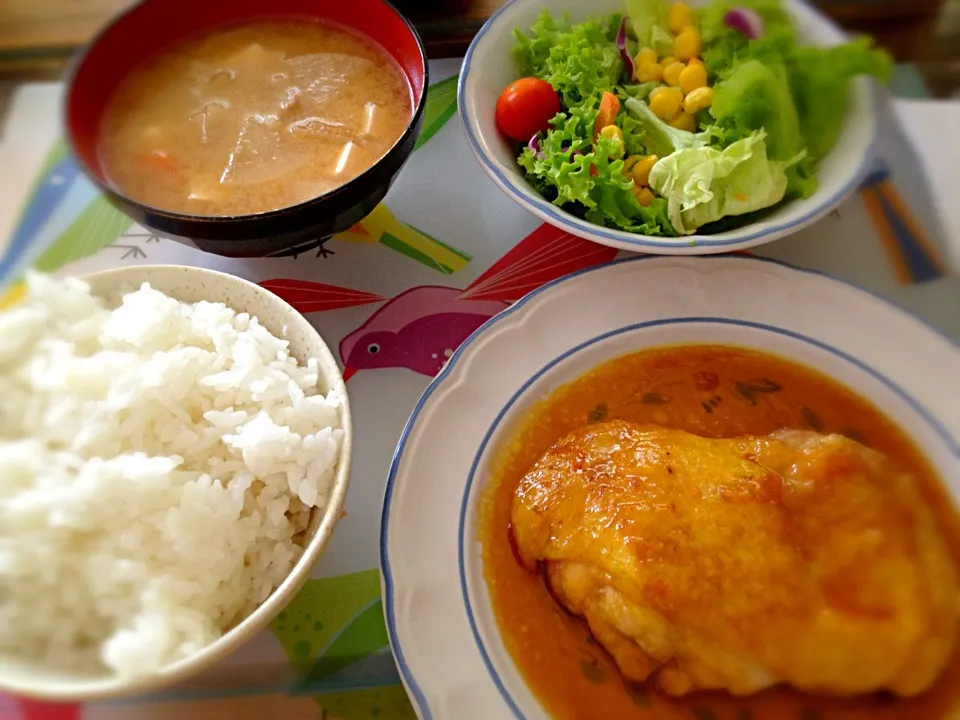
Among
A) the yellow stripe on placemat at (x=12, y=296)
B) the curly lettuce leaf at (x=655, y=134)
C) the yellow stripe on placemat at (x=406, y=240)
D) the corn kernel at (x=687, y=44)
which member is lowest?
the yellow stripe on placemat at (x=406, y=240)

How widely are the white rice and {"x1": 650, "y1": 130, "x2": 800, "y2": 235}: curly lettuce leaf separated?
1139mm

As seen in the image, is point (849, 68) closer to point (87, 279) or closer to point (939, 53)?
point (939, 53)

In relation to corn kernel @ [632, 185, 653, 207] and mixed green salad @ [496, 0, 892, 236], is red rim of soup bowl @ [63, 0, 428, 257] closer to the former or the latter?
mixed green salad @ [496, 0, 892, 236]

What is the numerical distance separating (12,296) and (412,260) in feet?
3.36

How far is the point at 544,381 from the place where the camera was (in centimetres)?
174

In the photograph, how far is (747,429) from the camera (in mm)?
1697

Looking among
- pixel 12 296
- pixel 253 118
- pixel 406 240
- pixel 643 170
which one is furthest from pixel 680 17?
pixel 12 296

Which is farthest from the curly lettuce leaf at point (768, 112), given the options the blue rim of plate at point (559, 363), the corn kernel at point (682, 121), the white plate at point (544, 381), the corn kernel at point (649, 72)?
the blue rim of plate at point (559, 363)

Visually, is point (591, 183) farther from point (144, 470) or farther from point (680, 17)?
point (144, 470)

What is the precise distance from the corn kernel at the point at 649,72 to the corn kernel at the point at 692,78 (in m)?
0.08

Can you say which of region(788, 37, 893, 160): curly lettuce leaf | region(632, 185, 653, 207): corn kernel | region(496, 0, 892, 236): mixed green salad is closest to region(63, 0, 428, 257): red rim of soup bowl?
region(496, 0, 892, 236): mixed green salad

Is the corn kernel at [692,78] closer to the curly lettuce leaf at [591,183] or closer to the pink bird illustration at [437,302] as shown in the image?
the curly lettuce leaf at [591,183]

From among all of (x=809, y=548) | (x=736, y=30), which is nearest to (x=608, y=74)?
(x=736, y=30)

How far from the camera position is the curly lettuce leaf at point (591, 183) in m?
1.89
